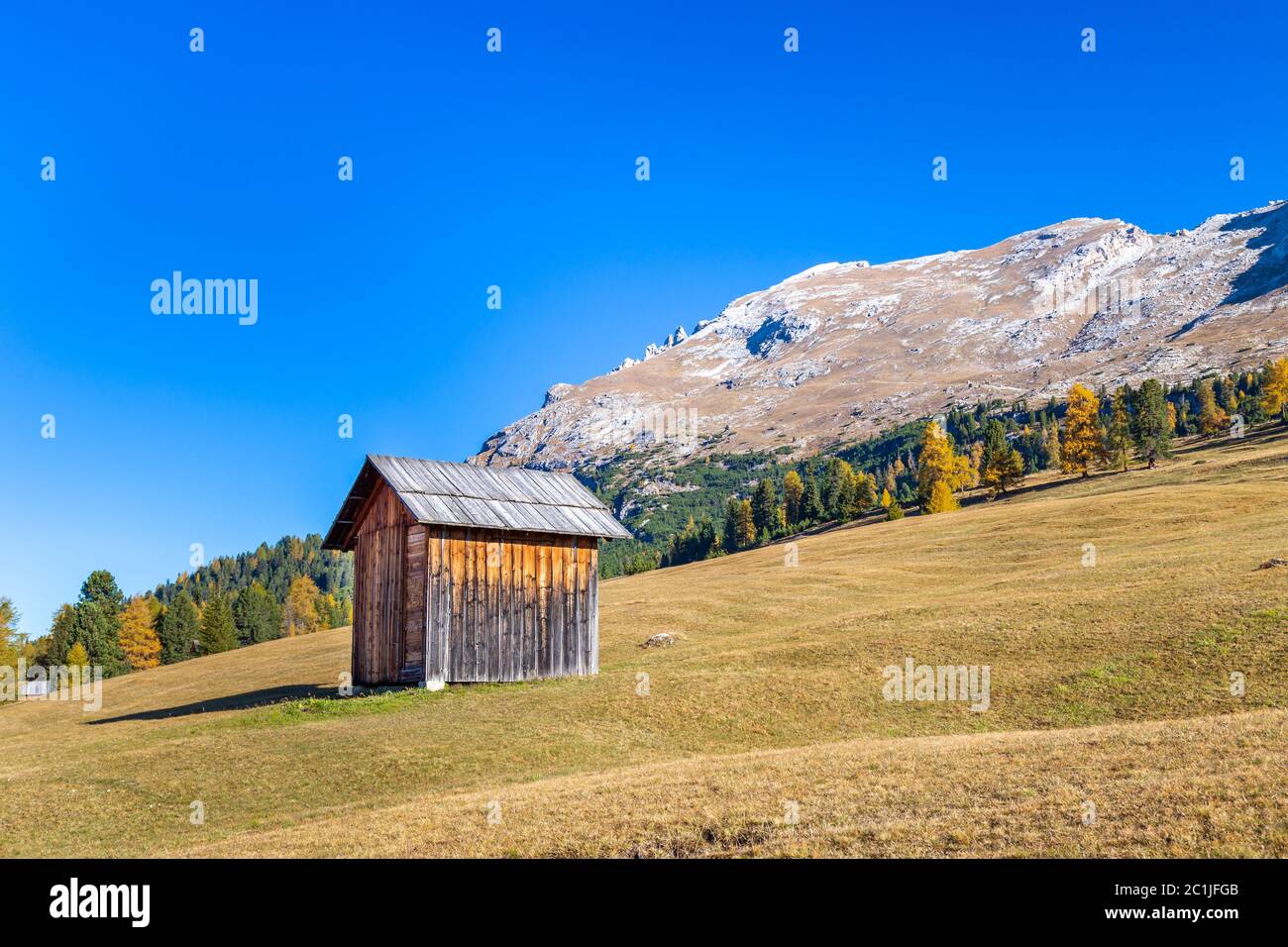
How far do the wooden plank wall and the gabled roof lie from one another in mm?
710

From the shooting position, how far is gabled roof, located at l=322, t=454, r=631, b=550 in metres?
38.4

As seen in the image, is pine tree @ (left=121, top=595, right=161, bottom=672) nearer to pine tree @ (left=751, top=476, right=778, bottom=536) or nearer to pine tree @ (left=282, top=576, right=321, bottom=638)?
pine tree @ (left=282, top=576, right=321, bottom=638)

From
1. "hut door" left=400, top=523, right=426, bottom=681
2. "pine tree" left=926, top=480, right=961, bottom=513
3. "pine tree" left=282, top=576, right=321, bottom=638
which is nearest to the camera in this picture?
"hut door" left=400, top=523, right=426, bottom=681

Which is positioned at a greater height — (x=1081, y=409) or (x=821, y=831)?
(x=1081, y=409)

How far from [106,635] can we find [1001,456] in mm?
111366

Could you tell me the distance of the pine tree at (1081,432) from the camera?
114 m

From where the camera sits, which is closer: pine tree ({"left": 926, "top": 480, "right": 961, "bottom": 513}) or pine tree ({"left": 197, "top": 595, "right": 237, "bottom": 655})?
pine tree ({"left": 197, "top": 595, "right": 237, "bottom": 655})

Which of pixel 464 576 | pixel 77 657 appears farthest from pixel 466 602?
pixel 77 657

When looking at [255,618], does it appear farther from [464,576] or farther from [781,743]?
[781,743]

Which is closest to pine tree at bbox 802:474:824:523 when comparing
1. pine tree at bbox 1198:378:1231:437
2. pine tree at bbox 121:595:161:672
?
pine tree at bbox 1198:378:1231:437

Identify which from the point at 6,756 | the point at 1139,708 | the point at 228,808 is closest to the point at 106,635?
the point at 6,756

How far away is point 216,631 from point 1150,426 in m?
119
